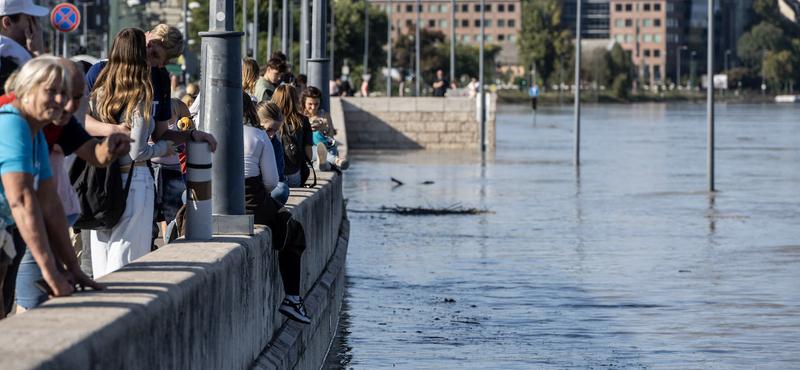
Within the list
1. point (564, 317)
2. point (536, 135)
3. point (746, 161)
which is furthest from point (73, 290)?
point (536, 135)

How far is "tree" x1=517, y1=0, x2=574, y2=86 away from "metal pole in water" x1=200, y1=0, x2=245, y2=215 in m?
172

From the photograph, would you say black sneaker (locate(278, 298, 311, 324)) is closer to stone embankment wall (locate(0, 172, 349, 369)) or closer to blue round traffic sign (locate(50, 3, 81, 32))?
stone embankment wall (locate(0, 172, 349, 369))

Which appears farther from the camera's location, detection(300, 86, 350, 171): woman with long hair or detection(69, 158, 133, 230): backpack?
detection(300, 86, 350, 171): woman with long hair

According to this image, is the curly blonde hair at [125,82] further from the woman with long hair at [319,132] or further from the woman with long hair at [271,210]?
the woman with long hair at [319,132]

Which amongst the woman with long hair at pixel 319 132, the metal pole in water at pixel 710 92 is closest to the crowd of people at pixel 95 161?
the woman with long hair at pixel 319 132

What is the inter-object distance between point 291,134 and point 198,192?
3974 millimetres

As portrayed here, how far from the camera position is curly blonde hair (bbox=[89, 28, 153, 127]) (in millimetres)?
6219

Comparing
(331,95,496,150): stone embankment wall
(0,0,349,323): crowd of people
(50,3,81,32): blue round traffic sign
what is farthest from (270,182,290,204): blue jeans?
(331,95,496,150): stone embankment wall

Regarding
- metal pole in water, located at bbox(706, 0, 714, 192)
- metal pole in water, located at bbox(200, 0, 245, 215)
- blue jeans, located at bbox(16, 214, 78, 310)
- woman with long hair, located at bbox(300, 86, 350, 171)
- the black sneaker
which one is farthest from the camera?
metal pole in water, located at bbox(706, 0, 714, 192)

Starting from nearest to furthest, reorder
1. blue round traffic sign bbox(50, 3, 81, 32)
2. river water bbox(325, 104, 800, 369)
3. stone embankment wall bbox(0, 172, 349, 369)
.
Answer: stone embankment wall bbox(0, 172, 349, 369) < river water bbox(325, 104, 800, 369) < blue round traffic sign bbox(50, 3, 81, 32)

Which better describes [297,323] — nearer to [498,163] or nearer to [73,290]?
[73,290]

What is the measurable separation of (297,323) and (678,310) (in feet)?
17.1

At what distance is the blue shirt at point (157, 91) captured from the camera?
665cm

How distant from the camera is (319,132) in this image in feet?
41.4
